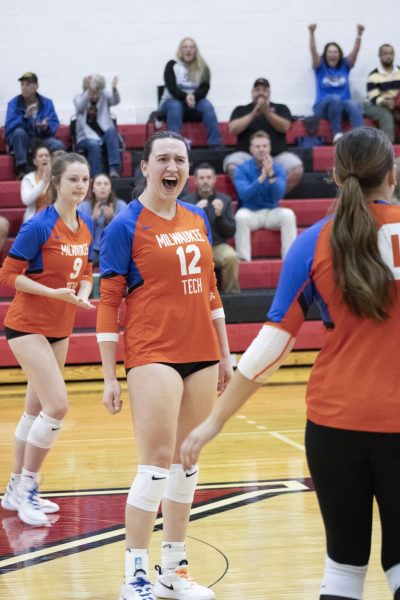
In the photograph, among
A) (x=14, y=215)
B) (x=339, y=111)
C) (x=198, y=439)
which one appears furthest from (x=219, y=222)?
(x=198, y=439)

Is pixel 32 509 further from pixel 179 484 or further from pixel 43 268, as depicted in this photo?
pixel 179 484

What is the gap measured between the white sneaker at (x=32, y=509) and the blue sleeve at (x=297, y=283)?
2660mm

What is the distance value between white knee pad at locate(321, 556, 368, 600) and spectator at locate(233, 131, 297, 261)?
8066 mm

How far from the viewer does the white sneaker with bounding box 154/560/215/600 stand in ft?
12.0

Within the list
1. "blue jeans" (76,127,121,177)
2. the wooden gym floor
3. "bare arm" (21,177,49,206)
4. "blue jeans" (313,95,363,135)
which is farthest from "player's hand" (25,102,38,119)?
the wooden gym floor

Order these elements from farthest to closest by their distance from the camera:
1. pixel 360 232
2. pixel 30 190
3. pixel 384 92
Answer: pixel 384 92, pixel 30 190, pixel 360 232

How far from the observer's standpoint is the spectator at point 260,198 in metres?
10.5

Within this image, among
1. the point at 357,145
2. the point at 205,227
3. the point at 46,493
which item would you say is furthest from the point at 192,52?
the point at 357,145

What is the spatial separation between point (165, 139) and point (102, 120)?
8.06 m

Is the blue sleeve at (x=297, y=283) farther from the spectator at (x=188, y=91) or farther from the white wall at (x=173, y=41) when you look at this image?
the white wall at (x=173, y=41)

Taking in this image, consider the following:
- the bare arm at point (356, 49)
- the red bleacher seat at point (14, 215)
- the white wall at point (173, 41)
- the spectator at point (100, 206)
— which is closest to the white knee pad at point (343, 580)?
the spectator at point (100, 206)

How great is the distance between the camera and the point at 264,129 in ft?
37.3

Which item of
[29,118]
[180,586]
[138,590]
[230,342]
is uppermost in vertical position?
[29,118]

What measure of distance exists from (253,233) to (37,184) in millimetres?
2381
